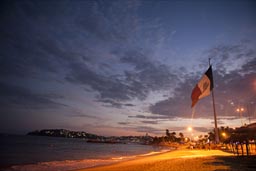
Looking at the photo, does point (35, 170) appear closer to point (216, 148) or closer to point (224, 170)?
point (224, 170)

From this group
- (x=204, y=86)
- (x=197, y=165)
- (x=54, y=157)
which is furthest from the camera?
(x=54, y=157)

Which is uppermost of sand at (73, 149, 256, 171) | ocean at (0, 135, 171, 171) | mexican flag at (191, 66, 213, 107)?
mexican flag at (191, 66, 213, 107)

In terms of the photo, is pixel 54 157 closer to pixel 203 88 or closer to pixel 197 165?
pixel 197 165

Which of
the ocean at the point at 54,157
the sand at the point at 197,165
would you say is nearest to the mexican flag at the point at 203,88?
the sand at the point at 197,165

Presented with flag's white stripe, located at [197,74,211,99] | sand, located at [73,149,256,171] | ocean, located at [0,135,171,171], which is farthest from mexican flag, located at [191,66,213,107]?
ocean, located at [0,135,171,171]

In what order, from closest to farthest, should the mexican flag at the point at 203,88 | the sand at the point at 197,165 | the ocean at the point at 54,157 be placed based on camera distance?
the sand at the point at 197,165, the mexican flag at the point at 203,88, the ocean at the point at 54,157

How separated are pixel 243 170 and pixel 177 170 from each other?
14.5ft

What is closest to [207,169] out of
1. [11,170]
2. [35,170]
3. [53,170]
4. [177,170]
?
[177,170]

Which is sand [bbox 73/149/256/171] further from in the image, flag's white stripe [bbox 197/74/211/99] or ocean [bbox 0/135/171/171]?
ocean [bbox 0/135/171/171]

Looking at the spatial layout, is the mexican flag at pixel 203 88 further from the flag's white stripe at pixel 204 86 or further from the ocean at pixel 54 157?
the ocean at pixel 54 157

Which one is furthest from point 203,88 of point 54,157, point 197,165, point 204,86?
point 54,157

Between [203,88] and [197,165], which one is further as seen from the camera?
[203,88]

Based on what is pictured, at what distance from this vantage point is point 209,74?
2188 cm

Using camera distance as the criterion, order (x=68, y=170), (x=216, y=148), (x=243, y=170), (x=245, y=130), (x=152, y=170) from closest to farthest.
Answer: (x=243, y=170)
(x=245, y=130)
(x=152, y=170)
(x=68, y=170)
(x=216, y=148)
